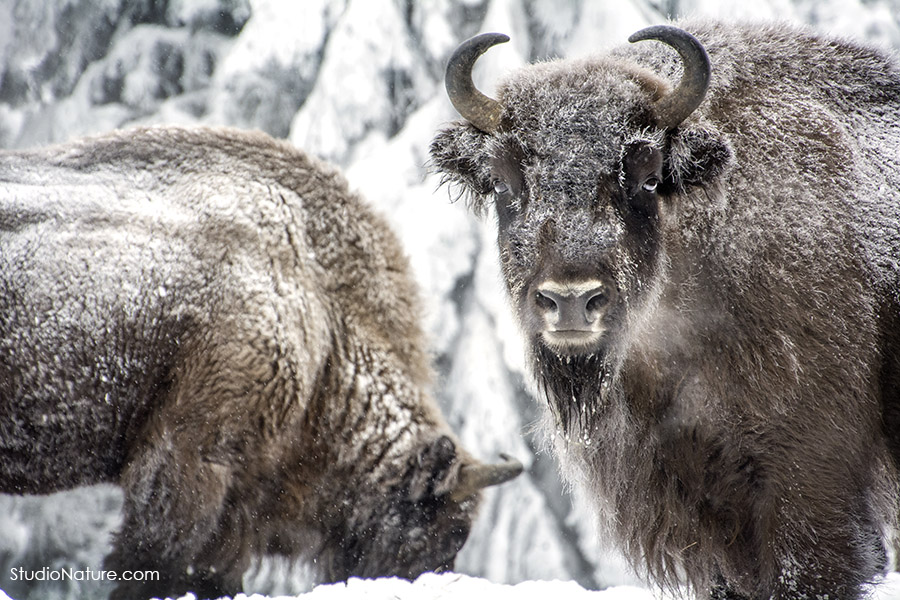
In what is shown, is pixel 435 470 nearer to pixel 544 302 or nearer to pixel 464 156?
pixel 464 156

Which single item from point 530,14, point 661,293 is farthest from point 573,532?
point 661,293

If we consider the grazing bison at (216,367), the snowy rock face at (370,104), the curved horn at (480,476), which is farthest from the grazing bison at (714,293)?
the snowy rock face at (370,104)

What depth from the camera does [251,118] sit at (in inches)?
393

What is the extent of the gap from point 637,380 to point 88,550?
25.2 ft

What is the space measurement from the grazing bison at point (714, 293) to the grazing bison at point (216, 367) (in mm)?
1815

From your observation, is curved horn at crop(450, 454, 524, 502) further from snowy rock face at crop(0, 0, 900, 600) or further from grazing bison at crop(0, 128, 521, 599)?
snowy rock face at crop(0, 0, 900, 600)

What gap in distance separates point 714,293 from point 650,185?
1.54 feet

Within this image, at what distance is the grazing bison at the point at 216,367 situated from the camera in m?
4.73

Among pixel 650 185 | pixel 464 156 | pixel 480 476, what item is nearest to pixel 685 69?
pixel 650 185

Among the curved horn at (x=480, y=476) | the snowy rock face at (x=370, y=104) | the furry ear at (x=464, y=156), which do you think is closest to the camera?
the furry ear at (x=464, y=156)

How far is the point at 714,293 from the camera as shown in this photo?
3188 mm

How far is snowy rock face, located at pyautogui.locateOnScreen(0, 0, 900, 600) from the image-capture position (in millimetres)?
8914

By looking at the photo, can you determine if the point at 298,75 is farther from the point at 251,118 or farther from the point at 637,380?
the point at 637,380

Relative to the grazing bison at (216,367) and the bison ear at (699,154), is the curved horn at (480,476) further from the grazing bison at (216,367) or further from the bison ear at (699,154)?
the bison ear at (699,154)
